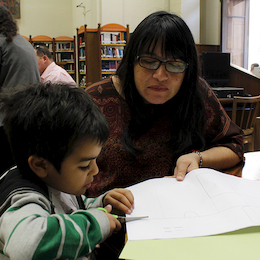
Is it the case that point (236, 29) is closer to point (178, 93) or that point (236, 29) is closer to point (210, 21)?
point (210, 21)

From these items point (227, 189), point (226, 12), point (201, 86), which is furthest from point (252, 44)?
point (227, 189)

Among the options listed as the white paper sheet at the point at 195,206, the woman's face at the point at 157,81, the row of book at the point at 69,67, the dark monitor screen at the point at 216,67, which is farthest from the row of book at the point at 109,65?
the white paper sheet at the point at 195,206

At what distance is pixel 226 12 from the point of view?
6.00 meters

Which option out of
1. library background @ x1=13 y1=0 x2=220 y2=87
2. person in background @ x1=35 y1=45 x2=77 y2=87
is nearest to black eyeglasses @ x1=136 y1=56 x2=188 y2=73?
person in background @ x1=35 y1=45 x2=77 y2=87

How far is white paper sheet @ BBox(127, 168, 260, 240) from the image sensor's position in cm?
56

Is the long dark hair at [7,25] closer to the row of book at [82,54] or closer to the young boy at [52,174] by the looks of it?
the young boy at [52,174]

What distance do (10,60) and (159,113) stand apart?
107 centimetres

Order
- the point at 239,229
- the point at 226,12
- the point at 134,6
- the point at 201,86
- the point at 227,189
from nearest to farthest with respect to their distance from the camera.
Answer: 1. the point at 239,229
2. the point at 227,189
3. the point at 201,86
4. the point at 226,12
5. the point at 134,6

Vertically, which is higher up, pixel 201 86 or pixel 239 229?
pixel 201 86

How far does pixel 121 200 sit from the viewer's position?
2.23 ft

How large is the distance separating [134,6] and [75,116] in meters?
6.55

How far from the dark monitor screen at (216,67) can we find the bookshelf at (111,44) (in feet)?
6.65

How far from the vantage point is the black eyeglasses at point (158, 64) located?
0.97 metres

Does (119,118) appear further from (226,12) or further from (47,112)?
(226,12)
